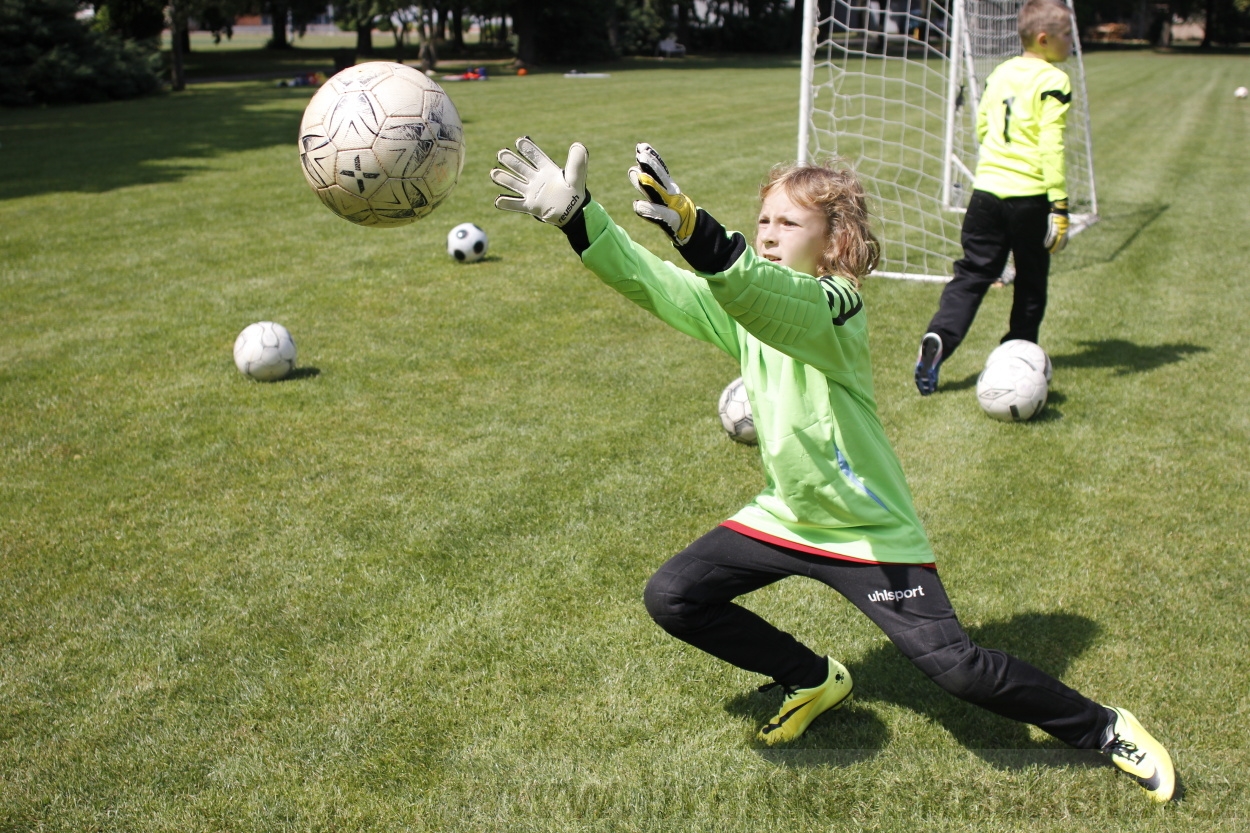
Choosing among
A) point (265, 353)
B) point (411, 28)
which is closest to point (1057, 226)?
point (265, 353)

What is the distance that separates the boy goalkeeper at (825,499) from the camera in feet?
9.37

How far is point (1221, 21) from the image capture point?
53.8 metres

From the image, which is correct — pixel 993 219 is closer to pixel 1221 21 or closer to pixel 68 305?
pixel 68 305

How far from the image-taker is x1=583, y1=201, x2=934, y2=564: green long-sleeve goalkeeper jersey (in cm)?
279

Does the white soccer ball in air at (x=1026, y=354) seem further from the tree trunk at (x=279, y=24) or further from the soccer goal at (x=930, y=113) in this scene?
the tree trunk at (x=279, y=24)

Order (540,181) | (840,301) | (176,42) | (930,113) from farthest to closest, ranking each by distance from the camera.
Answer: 1. (176,42)
2. (930,113)
3. (840,301)
4. (540,181)

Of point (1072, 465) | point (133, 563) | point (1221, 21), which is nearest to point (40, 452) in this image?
point (133, 563)

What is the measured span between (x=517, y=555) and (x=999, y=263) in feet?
12.8

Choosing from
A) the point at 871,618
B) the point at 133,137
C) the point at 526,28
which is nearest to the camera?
the point at 871,618

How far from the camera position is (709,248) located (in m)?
2.32

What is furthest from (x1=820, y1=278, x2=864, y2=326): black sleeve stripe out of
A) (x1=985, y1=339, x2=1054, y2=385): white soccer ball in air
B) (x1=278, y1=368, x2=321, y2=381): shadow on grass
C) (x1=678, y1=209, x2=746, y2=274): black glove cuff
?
(x1=278, y1=368, x2=321, y2=381): shadow on grass

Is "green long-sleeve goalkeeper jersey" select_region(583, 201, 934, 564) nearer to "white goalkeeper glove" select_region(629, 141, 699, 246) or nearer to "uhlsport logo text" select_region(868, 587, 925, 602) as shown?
"uhlsport logo text" select_region(868, 587, 925, 602)

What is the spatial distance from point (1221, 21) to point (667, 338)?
59796mm

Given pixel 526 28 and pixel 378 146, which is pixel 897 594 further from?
pixel 526 28
